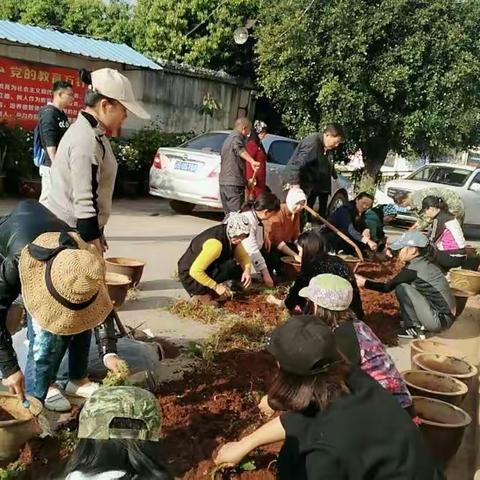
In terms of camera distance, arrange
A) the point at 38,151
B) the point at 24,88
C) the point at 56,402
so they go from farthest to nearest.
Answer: the point at 24,88 → the point at 38,151 → the point at 56,402

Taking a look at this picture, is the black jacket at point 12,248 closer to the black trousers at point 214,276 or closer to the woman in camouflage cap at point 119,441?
the woman in camouflage cap at point 119,441

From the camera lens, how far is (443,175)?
14.9m

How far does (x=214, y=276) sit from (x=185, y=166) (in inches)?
187

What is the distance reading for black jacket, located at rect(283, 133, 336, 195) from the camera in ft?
26.6

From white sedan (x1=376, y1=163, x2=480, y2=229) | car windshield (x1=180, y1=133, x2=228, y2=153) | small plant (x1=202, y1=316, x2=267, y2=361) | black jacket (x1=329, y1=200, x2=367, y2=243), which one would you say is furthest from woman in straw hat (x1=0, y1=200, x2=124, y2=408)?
white sedan (x1=376, y1=163, x2=480, y2=229)

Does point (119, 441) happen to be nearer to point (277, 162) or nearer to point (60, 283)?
point (60, 283)

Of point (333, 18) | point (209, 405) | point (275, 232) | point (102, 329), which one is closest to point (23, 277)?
point (102, 329)

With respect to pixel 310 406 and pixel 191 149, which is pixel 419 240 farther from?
pixel 191 149

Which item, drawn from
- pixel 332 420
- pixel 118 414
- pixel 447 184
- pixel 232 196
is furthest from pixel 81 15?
pixel 118 414

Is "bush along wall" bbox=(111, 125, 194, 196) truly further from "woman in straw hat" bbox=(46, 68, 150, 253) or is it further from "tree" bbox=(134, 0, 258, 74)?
"woman in straw hat" bbox=(46, 68, 150, 253)

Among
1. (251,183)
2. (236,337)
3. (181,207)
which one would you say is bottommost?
(181,207)

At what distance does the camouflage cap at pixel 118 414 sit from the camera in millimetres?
1814

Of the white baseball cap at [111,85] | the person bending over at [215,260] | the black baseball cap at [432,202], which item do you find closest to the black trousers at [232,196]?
the person bending over at [215,260]

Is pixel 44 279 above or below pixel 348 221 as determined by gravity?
above
